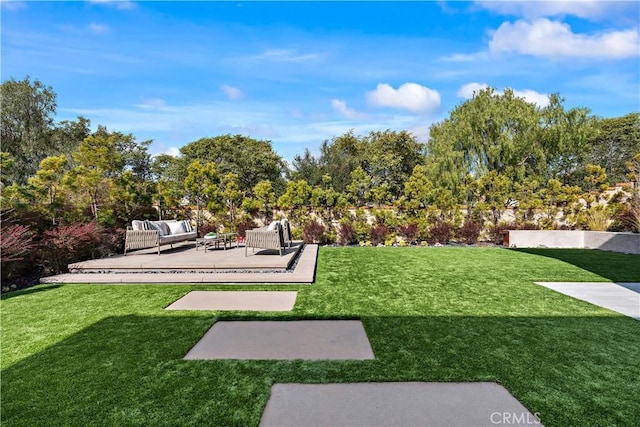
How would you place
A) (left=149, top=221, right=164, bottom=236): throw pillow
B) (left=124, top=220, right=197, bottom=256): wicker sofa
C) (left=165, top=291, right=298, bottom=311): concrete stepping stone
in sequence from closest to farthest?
(left=165, top=291, right=298, bottom=311): concrete stepping stone, (left=124, top=220, right=197, bottom=256): wicker sofa, (left=149, top=221, right=164, bottom=236): throw pillow

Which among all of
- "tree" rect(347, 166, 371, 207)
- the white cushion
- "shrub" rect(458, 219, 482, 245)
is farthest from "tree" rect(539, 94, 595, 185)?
the white cushion

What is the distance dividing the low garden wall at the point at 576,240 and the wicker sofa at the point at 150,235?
36.0 ft

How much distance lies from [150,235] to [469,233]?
10540mm

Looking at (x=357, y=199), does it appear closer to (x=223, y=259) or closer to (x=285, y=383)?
(x=223, y=259)

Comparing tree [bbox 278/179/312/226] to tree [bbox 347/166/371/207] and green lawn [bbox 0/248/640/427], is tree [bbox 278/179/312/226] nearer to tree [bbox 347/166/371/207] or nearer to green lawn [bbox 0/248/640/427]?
tree [bbox 347/166/371/207]

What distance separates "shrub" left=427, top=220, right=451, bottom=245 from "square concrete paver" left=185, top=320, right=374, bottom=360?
9.26 metres

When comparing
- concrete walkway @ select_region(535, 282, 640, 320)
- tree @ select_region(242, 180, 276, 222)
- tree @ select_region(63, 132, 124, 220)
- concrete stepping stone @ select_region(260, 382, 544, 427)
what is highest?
tree @ select_region(63, 132, 124, 220)

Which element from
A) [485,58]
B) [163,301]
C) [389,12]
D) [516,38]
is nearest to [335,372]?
[163,301]

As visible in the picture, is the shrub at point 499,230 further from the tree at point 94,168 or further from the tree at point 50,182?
the tree at point 50,182

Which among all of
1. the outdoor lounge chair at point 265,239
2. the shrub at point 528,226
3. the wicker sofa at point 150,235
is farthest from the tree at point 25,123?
the shrub at point 528,226

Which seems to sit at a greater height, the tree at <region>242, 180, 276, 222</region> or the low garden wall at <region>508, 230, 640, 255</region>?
the tree at <region>242, 180, 276, 222</region>

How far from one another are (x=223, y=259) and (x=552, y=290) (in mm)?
6106

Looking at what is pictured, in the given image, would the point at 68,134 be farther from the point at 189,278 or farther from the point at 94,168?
the point at 189,278
